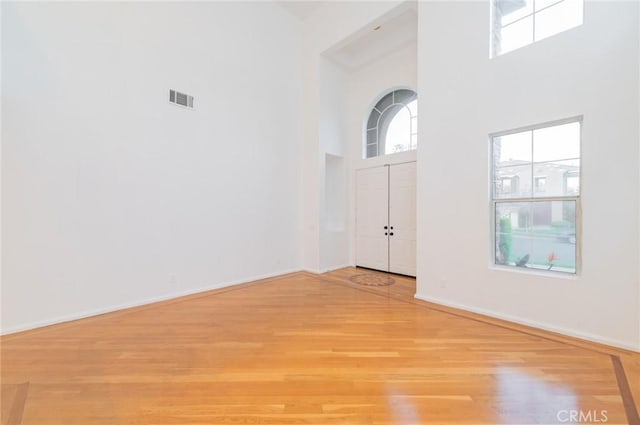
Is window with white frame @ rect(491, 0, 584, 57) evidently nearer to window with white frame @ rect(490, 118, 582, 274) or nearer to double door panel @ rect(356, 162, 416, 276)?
window with white frame @ rect(490, 118, 582, 274)

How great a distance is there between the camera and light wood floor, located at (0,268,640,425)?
1.64m

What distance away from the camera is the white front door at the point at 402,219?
5.07 metres

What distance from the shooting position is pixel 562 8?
9.23 feet

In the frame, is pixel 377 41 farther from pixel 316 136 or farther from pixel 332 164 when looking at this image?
pixel 332 164

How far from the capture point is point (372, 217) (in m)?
5.74

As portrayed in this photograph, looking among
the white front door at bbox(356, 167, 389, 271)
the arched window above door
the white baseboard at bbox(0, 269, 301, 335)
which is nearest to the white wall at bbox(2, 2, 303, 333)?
the white baseboard at bbox(0, 269, 301, 335)

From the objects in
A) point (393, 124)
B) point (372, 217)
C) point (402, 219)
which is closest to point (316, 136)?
point (393, 124)

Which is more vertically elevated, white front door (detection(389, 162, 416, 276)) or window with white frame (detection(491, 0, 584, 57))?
window with white frame (detection(491, 0, 584, 57))

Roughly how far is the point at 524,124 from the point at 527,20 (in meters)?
1.25

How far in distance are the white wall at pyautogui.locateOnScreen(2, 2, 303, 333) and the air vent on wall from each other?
0.08 metres

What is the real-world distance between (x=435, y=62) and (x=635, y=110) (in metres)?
2.14

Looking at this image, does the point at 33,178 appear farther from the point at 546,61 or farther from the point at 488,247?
the point at 546,61

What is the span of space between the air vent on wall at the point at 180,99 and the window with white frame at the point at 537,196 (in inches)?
164

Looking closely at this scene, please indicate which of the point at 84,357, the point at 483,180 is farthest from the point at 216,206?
the point at 483,180
